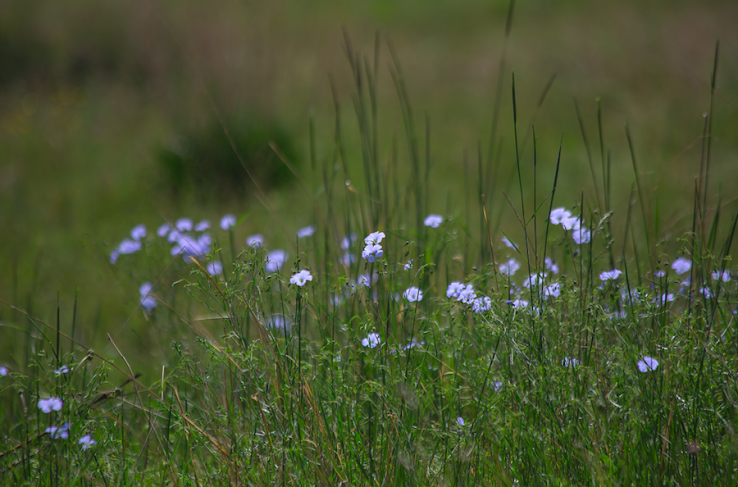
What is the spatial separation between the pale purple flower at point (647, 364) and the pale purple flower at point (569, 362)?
0.43ft

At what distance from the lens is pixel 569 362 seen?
1.06 m

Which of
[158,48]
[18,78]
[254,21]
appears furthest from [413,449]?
[18,78]

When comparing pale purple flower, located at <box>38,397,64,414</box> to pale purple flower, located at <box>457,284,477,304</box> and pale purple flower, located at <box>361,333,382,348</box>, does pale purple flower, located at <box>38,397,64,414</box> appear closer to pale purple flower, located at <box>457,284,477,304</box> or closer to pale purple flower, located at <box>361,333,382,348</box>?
pale purple flower, located at <box>361,333,382,348</box>

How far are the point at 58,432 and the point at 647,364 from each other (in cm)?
127

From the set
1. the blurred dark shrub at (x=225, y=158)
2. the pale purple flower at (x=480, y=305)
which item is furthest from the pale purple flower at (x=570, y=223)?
the blurred dark shrub at (x=225, y=158)

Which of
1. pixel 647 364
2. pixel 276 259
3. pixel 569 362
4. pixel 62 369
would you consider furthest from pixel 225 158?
pixel 647 364

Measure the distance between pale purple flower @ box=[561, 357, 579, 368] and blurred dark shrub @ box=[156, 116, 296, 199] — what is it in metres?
3.22

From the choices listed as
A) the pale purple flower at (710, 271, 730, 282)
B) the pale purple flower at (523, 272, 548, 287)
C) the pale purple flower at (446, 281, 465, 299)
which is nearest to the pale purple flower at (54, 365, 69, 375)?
the pale purple flower at (446, 281, 465, 299)

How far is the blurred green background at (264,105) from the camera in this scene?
349 centimetres

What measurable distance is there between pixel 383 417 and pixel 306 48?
514 centimetres

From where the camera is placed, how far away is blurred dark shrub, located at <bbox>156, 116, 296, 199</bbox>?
392 cm

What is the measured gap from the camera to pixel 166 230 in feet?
6.13

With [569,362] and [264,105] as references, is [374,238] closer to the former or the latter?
[569,362]

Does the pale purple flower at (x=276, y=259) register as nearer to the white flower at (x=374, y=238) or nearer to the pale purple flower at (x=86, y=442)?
the white flower at (x=374, y=238)
